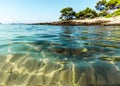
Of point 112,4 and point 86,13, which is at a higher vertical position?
point 112,4

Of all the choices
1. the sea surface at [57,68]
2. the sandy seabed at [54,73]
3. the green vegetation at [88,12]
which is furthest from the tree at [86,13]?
the sandy seabed at [54,73]

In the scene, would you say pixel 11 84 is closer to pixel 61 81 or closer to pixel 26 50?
pixel 61 81

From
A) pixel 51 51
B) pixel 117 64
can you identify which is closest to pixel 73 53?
pixel 51 51

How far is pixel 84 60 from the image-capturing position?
4.66 m

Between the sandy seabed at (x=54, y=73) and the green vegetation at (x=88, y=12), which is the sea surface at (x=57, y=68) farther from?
the green vegetation at (x=88, y=12)

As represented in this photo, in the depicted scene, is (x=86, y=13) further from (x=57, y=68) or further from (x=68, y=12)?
(x=57, y=68)

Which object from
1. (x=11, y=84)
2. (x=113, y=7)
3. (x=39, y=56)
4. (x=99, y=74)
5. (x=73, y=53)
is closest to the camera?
(x=11, y=84)

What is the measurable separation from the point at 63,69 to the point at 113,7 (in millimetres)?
71370

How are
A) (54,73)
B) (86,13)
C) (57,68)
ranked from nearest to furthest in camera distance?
(54,73) < (57,68) < (86,13)

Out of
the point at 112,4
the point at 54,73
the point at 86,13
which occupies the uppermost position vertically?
the point at 54,73

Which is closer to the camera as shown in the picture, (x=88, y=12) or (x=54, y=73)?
(x=54, y=73)

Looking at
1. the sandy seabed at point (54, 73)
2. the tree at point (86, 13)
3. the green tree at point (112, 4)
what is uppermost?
the sandy seabed at point (54, 73)

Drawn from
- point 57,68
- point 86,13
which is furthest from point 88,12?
point 57,68

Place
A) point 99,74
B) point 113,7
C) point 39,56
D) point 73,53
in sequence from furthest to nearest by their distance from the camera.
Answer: point 113,7
point 73,53
point 39,56
point 99,74
